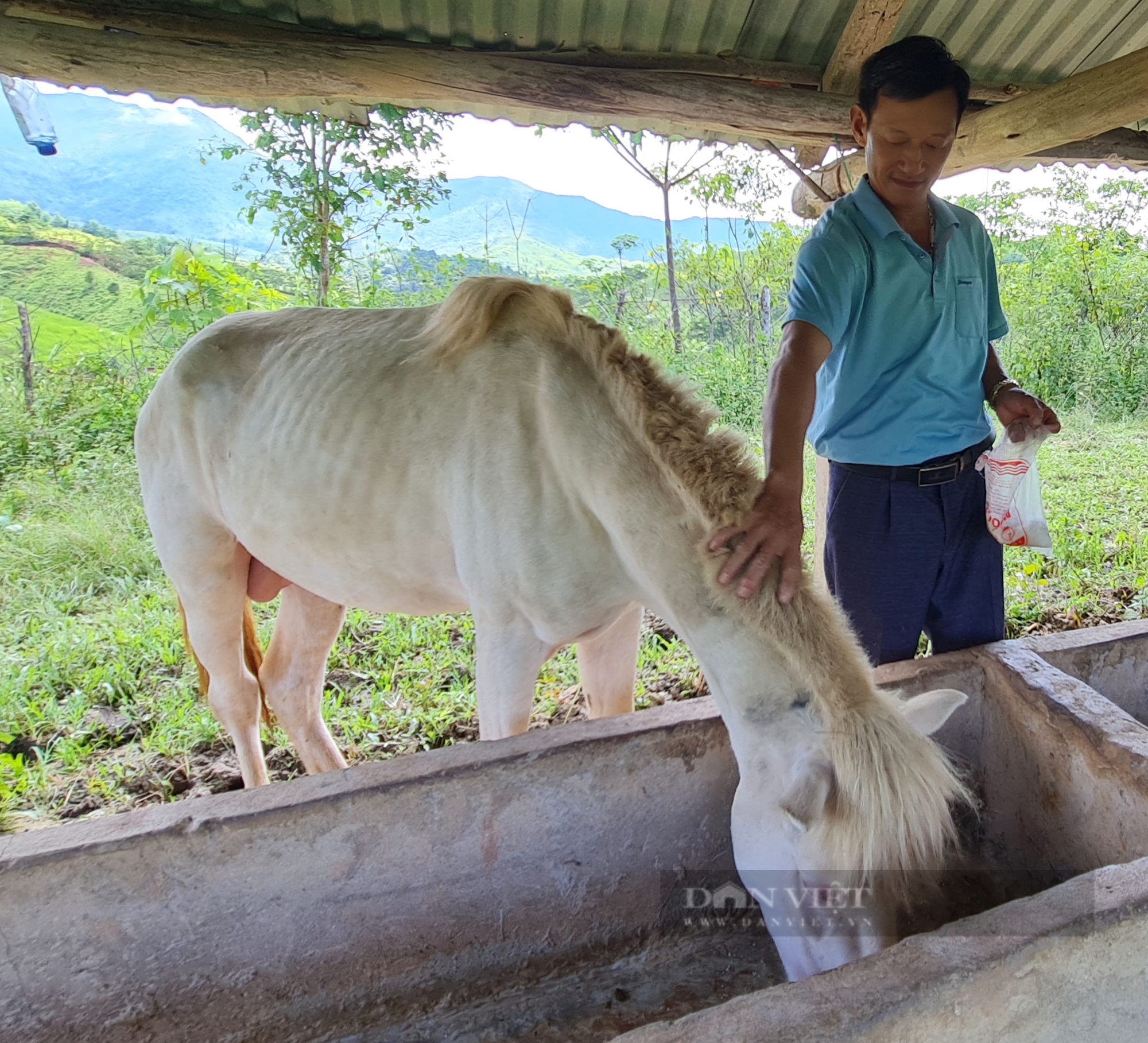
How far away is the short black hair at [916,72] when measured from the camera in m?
1.78

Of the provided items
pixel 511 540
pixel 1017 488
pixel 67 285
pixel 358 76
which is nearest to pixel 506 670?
pixel 511 540

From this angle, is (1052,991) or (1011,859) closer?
(1052,991)

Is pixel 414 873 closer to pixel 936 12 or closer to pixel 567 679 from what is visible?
pixel 567 679

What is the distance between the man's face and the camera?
1.81 m

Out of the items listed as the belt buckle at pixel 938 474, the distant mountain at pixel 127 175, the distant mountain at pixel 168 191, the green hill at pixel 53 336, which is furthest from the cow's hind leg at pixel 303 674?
the distant mountain at pixel 127 175

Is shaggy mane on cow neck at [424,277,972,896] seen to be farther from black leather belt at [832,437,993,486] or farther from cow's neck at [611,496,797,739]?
black leather belt at [832,437,993,486]

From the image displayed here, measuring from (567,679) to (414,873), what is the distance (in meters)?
1.63

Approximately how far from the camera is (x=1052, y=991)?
1.15m

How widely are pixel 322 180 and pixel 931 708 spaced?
6.41 meters

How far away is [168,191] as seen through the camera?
2188 centimetres

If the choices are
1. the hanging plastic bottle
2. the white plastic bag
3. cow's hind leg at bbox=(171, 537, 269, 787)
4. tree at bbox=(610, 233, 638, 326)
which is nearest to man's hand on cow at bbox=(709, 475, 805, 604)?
the white plastic bag

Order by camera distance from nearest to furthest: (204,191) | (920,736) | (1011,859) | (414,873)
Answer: (920,736) → (414,873) → (1011,859) → (204,191)

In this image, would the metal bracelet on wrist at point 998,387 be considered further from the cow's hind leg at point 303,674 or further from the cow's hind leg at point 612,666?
the cow's hind leg at point 303,674

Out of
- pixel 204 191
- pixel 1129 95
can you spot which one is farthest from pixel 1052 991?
pixel 204 191
